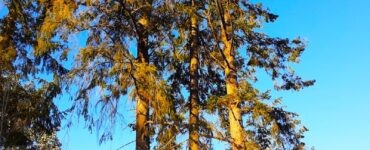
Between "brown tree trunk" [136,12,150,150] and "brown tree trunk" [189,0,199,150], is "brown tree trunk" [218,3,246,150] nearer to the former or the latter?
"brown tree trunk" [189,0,199,150]

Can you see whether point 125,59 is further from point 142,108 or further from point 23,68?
point 23,68

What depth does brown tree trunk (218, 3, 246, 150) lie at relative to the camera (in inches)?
383

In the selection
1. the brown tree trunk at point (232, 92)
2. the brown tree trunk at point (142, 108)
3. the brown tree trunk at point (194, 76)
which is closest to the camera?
the brown tree trunk at point (232, 92)

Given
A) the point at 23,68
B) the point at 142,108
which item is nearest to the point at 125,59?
the point at 142,108

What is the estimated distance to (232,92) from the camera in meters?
10.5

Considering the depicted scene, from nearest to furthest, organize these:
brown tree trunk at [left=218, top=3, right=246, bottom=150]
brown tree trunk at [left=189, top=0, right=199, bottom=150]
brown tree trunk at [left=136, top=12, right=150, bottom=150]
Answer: brown tree trunk at [left=218, top=3, right=246, bottom=150], brown tree trunk at [left=136, top=12, right=150, bottom=150], brown tree trunk at [left=189, top=0, right=199, bottom=150]

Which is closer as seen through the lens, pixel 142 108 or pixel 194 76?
pixel 142 108

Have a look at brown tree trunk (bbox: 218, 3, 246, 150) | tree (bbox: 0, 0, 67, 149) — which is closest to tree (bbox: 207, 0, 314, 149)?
brown tree trunk (bbox: 218, 3, 246, 150)

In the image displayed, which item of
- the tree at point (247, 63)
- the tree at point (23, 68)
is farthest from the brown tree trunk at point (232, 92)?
the tree at point (23, 68)

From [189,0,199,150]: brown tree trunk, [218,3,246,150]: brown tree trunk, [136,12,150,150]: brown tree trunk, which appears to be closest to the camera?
[218,3,246,150]: brown tree trunk

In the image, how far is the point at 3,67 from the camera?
14.0 m

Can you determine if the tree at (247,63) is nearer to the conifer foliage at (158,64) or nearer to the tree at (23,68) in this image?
the conifer foliage at (158,64)

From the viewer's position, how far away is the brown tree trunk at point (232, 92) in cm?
973

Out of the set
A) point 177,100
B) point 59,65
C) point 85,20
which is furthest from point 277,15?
point 59,65
